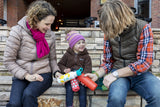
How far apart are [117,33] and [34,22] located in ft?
3.25

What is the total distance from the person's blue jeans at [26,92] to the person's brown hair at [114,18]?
38.7 inches

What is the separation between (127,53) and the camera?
176 centimetres

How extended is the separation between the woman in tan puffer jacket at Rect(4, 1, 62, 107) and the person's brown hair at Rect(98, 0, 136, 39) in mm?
694

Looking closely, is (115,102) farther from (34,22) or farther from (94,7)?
(94,7)

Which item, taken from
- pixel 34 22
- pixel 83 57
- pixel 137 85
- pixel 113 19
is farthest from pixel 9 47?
pixel 137 85

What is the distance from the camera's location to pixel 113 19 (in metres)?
1.54

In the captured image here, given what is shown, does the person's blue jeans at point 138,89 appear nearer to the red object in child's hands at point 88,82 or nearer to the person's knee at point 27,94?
the red object in child's hands at point 88,82

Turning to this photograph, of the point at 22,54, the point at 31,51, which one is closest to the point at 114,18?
the point at 31,51

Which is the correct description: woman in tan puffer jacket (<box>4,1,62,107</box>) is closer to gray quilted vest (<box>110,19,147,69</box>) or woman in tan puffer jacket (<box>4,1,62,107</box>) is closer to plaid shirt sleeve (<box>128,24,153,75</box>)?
gray quilted vest (<box>110,19,147,69</box>)

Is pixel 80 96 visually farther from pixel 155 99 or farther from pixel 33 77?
pixel 155 99

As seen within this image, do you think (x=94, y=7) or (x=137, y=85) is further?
(x=94, y=7)

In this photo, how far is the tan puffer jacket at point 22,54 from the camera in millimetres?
1803

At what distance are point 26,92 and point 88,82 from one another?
686 mm

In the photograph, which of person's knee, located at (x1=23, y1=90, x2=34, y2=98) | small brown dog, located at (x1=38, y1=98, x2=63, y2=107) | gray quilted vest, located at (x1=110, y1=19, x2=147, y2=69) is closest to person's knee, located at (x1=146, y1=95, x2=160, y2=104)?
gray quilted vest, located at (x1=110, y1=19, x2=147, y2=69)
